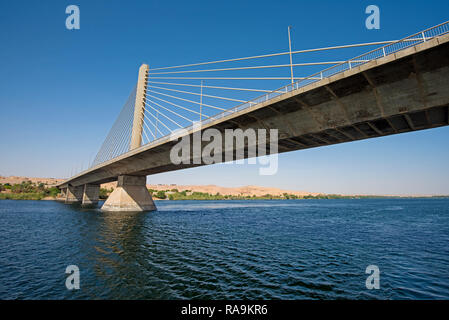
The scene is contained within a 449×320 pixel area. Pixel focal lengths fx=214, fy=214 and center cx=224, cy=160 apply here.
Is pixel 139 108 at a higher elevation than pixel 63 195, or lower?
higher

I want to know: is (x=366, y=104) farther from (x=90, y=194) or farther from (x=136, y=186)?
(x=90, y=194)

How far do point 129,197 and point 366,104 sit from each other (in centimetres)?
4058

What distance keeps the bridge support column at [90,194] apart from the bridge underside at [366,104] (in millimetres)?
63619

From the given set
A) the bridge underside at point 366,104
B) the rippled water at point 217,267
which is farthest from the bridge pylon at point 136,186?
the bridge underside at point 366,104

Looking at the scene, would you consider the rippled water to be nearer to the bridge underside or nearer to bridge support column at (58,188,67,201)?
the bridge underside

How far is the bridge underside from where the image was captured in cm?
1154

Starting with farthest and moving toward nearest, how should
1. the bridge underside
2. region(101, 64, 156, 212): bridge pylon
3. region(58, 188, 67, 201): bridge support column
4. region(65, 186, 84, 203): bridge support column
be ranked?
region(58, 188, 67, 201): bridge support column → region(65, 186, 84, 203): bridge support column → region(101, 64, 156, 212): bridge pylon → the bridge underside

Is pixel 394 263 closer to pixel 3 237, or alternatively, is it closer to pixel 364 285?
pixel 364 285

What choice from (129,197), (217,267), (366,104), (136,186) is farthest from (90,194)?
(366,104)

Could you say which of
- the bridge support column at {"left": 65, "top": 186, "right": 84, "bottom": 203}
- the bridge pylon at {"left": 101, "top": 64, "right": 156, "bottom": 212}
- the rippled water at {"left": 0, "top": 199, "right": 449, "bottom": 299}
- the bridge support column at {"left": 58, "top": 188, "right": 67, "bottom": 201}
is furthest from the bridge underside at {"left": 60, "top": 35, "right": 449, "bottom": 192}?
the bridge support column at {"left": 58, "top": 188, "right": 67, "bottom": 201}

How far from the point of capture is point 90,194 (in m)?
68.4

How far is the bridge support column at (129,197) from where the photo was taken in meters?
40.2

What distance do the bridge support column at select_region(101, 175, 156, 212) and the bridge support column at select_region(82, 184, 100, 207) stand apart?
1235 inches
